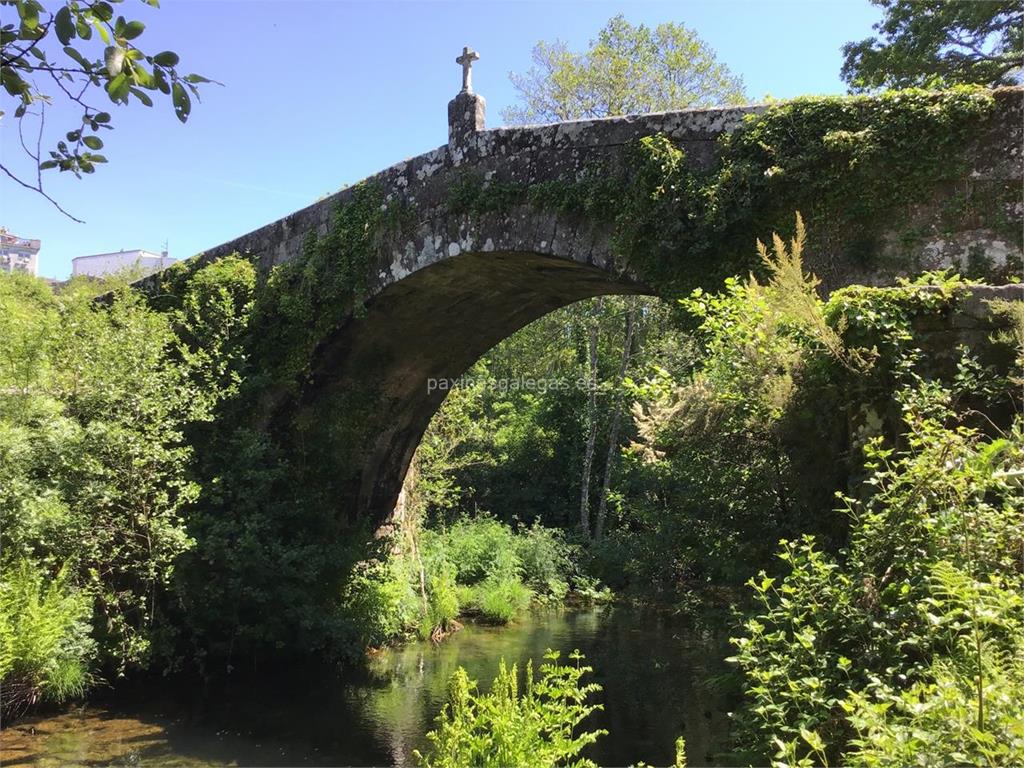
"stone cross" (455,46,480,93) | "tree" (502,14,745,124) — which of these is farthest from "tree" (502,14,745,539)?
"stone cross" (455,46,480,93)

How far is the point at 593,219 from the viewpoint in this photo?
18.6 feet

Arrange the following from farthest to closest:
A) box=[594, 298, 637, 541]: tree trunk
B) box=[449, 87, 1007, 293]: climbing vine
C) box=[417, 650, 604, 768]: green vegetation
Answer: box=[594, 298, 637, 541]: tree trunk, box=[449, 87, 1007, 293]: climbing vine, box=[417, 650, 604, 768]: green vegetation

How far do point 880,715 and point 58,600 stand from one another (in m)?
6.32

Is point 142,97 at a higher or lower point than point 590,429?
lower

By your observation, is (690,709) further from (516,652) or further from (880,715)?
(880,715)

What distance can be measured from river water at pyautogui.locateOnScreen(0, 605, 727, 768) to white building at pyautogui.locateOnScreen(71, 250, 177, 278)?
4.87 meters

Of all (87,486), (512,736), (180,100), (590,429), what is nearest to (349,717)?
(87,486)

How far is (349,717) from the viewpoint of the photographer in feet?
22.2

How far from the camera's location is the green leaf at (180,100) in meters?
1.79

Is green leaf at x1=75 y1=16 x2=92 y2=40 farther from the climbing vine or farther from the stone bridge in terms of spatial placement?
the stone bridge

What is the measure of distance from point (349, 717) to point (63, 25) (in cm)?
635

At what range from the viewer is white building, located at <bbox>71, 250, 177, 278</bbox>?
555 inches

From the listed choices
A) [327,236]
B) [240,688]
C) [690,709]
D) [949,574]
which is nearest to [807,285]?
[949,574]

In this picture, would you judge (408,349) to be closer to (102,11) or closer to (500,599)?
(500,599)
